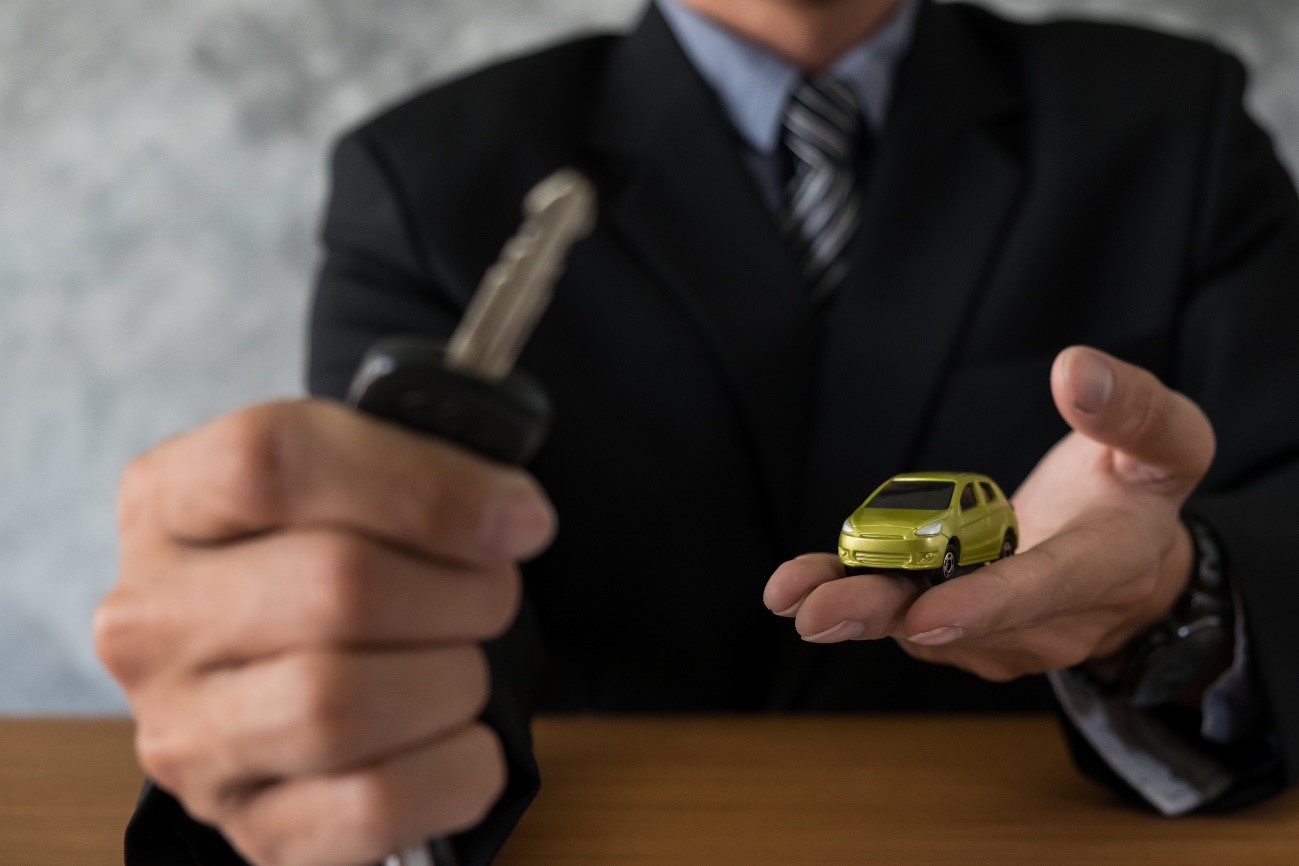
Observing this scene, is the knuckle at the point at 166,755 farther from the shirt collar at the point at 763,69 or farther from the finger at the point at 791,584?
the shirt collar at the point at 763,69

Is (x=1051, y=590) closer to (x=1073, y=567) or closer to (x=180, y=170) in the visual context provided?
(x=1073, y=567)

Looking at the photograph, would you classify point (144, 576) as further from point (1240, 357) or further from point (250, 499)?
point (1240, 357)

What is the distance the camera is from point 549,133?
1108 millimetres

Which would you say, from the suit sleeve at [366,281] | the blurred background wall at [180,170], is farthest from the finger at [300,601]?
the blurred background wall at [180,170]

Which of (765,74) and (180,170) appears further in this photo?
(180,170)

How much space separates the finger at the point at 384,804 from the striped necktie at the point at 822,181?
0.73 metres

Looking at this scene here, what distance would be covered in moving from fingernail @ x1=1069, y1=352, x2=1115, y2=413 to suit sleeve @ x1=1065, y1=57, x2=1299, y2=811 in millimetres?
242

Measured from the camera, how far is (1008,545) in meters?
0.60

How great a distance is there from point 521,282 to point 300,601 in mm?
131

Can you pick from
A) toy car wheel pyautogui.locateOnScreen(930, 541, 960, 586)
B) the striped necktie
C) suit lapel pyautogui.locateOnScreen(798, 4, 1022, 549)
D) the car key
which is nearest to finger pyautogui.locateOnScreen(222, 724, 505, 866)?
the car key

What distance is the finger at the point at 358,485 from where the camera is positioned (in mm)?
334

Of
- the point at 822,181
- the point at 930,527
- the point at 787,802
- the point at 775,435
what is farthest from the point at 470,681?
the point at 822,181

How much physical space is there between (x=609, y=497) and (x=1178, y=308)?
1.78 feet

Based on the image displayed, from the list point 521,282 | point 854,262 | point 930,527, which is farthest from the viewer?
point 854,262
